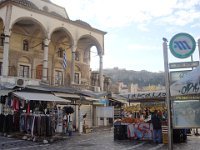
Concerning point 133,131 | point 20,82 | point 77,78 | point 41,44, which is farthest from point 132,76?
point 133,131

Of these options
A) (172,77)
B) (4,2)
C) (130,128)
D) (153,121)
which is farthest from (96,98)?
(172,77)

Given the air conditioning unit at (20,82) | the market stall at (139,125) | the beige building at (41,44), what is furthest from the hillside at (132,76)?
the market stall at (139,125)

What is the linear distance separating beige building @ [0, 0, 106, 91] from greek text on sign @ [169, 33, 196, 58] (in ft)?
61.1

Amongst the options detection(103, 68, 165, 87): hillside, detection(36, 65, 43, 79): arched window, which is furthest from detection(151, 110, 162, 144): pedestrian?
detection(103, 68, 165, 87): hillside

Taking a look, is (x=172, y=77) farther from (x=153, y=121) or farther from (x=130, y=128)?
(x=130, y=128)

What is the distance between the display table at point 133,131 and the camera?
1564cm

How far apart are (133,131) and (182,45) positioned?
34.0ft

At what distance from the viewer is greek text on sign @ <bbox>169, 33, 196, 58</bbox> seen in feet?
21.3

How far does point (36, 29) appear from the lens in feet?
93.0

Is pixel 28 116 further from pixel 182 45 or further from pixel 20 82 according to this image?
pixel 182 45

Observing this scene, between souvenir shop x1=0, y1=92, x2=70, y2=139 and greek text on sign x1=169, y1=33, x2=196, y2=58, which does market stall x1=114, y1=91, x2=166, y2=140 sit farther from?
greek text on sign x1=169, y1=33, x2=196, y2=58

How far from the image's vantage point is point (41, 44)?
29.5 meters

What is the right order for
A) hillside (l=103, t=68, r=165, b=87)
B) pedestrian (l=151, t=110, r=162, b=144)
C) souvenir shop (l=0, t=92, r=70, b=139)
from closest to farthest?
pedestrian (l=151, t=110, r=162, b=144) → souvenir shop (l=0, t=92, r=70, b=139) → hillside (l=103, t=68, r=165, b=87)

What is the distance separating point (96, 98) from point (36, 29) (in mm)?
10170
